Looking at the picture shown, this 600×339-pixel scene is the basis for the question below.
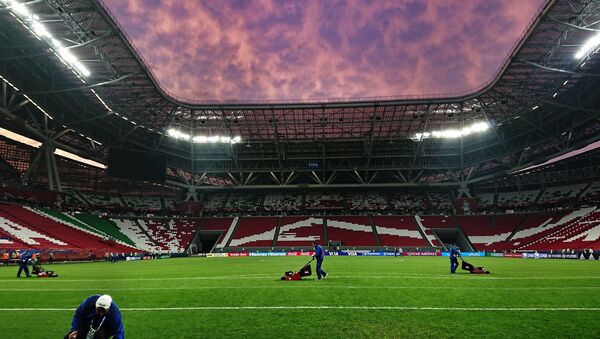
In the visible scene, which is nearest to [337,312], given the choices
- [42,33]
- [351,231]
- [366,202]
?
[42,33]

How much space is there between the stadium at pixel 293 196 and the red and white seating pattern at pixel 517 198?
41 centimetres

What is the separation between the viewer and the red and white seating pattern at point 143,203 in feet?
212

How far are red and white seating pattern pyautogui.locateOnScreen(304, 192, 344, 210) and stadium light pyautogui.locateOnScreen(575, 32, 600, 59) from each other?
4454 centimetres

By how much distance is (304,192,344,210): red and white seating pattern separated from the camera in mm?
70438

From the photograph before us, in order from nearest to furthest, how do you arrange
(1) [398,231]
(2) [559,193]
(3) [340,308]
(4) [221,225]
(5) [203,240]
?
(3) [340,308], (2) [559,193], (1) [398,231], (4) [221,225], (5) [203,240]

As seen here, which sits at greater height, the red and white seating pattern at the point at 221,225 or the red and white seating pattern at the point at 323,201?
the red and white seating pattern at the point at 323,201

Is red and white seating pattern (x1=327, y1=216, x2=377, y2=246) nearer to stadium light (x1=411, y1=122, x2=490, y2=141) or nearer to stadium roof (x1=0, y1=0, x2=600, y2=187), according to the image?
stadium roof (x1=0, y1=0, x2=600, y2=187)

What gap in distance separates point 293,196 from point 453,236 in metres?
31.3

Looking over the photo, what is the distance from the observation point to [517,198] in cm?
6244

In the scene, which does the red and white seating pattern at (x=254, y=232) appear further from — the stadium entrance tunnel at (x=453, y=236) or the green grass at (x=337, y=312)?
the green grass at (x=337, y=312)

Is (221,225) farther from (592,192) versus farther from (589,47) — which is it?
(592,192)

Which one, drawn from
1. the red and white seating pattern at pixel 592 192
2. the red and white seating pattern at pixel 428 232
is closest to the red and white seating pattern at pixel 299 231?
the red and white seating pattern at pixel 428 232

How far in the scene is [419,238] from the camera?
57.7 metres

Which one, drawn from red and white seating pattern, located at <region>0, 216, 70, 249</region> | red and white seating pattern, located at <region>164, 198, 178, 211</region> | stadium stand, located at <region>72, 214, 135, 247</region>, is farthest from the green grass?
red and white seating pattern, located at <region>164, 198, 178, 211</region>
